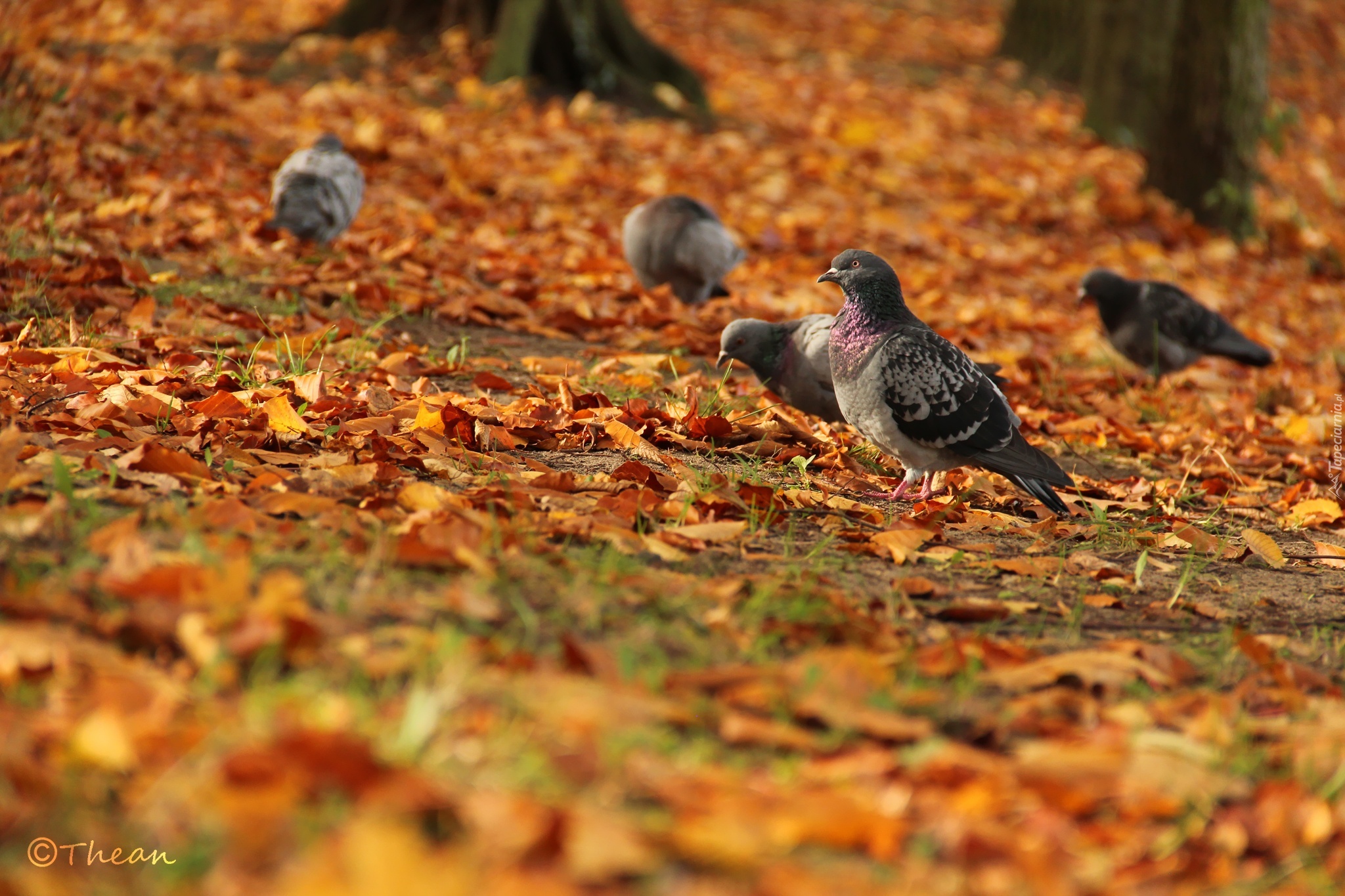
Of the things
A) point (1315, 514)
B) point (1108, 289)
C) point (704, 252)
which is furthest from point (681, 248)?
point (1315, 514)

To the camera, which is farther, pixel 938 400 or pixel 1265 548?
pixel 938 400

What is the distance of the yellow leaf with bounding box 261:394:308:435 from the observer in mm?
3621

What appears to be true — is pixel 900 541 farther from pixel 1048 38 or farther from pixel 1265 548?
pixel 1048 38

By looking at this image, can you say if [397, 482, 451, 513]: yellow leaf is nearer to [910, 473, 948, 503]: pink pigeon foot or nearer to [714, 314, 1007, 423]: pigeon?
[910, 473, 948, 503]: pink pigeon foot

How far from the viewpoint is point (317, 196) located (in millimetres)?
6523

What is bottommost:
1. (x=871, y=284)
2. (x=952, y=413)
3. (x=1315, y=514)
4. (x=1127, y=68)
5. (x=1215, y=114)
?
(x=1315, y=514)

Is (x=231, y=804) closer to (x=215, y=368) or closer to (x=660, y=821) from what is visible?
(x=660, y=821)

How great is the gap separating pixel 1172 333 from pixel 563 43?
6689 mm

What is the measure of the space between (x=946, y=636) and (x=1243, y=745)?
2.15 ft

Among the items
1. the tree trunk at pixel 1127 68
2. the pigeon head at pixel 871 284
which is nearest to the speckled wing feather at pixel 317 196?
the pigeon head at pixel 871 284

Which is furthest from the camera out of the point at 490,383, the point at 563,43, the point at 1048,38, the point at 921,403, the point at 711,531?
the point at 1048,38

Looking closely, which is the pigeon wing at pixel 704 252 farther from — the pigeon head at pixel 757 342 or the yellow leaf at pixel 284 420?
the yellow leaf at pixel 284 420

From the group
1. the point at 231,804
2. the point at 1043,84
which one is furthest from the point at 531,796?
the point at 1043,84

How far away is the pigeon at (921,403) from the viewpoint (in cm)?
399
